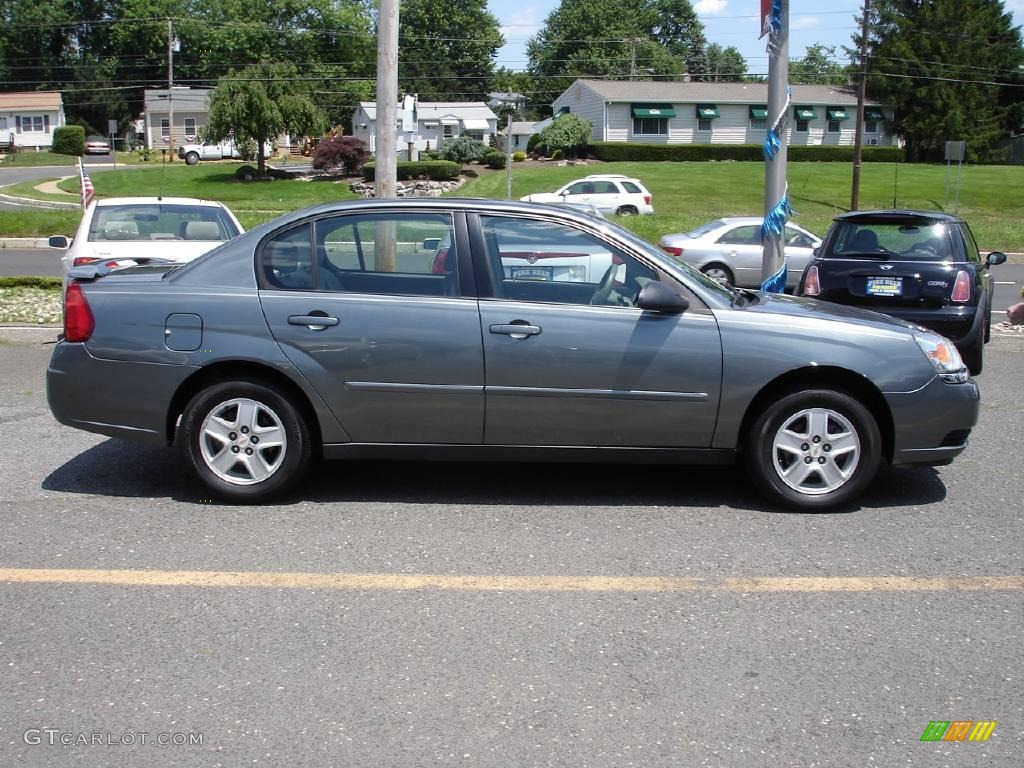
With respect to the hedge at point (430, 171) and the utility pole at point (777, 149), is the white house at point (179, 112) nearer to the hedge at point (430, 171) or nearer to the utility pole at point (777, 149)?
the hedge at point (430, 171)

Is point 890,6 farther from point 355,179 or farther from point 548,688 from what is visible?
point 548,688

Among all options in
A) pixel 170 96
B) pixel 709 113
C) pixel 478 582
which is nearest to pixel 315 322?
pixel 478 582

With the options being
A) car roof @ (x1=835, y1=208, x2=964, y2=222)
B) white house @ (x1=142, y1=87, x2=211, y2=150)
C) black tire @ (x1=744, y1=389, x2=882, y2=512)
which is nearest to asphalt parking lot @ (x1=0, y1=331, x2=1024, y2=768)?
black tire @ (x1=744, y1=389, x2=882, y2=512)

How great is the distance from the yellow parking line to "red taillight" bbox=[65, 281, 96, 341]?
1.46m

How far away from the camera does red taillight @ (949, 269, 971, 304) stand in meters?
9.22

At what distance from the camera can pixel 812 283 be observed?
31.7ft

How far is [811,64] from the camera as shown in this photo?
13825 centimetres

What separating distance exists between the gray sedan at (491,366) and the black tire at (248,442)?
0.01 metres

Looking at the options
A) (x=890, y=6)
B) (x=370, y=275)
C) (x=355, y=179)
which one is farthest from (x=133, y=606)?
(x=890, y=6)

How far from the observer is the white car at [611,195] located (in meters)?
33.0

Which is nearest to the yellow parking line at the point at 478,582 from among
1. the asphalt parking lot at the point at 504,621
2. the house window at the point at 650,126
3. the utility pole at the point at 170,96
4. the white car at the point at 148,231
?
the asphalt parking lot at the point at 504,621

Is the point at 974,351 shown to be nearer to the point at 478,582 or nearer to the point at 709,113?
the point at 478,582

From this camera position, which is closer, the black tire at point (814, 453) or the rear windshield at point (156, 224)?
the black tire at point (814, 453)

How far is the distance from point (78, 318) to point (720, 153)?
193ft
